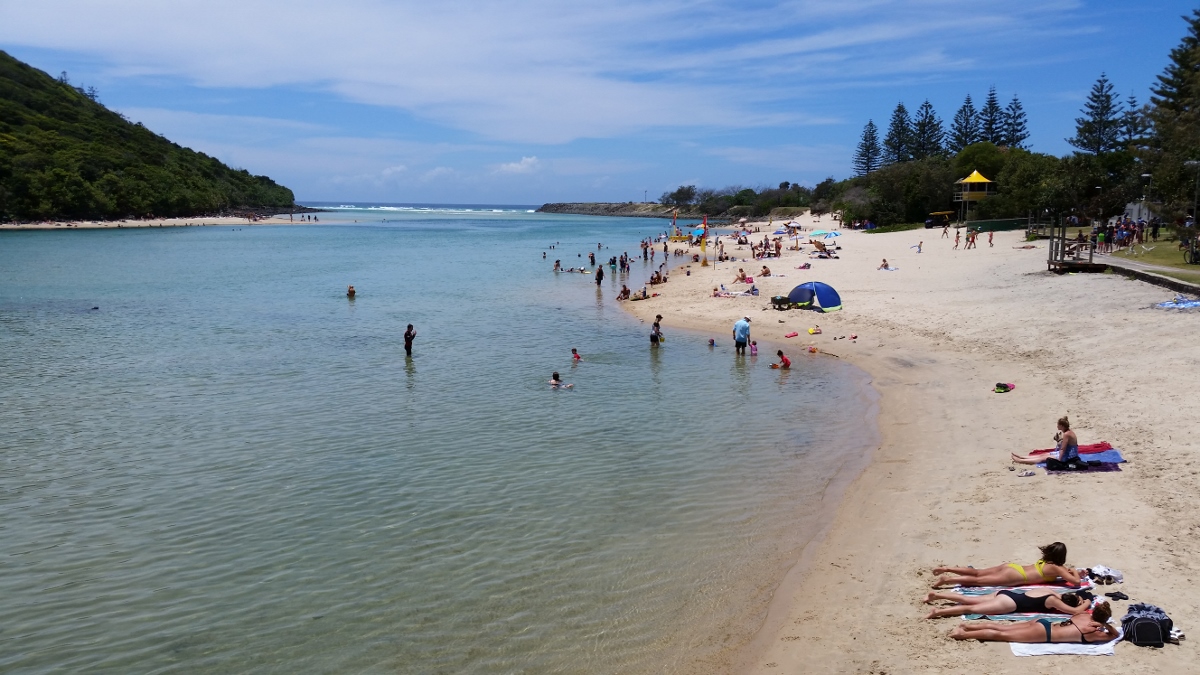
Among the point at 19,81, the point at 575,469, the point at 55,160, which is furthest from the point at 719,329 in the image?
the point at 19,81

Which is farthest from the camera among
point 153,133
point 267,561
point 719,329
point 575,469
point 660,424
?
point 153,133

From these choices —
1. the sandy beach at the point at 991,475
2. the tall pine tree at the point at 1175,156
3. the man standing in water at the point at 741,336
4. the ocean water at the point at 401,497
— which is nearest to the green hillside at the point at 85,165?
the ocean water at the point at 401,497

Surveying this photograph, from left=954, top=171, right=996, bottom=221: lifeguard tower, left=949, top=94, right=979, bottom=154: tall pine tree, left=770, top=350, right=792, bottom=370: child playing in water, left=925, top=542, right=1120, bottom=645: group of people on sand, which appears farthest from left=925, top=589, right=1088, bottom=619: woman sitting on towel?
left=949, top=94, right=979, bottom=154: tall pine tree

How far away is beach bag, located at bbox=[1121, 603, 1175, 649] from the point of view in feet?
21.9

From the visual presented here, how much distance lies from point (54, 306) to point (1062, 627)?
39.5 meters

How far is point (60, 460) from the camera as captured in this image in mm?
13930

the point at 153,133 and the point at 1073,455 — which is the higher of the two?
the point at 153,133

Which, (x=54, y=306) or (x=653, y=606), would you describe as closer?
(x=653, y=606)

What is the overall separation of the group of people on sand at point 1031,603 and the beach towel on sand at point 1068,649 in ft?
0.15

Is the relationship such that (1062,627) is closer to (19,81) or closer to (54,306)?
(54,306)

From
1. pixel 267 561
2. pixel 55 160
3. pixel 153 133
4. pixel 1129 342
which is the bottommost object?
pixel 267 561

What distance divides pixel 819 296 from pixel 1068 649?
22.4 m

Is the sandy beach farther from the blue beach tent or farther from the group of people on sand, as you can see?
the blue beach tent

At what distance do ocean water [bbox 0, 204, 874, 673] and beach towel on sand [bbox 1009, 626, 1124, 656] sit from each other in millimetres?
2525
